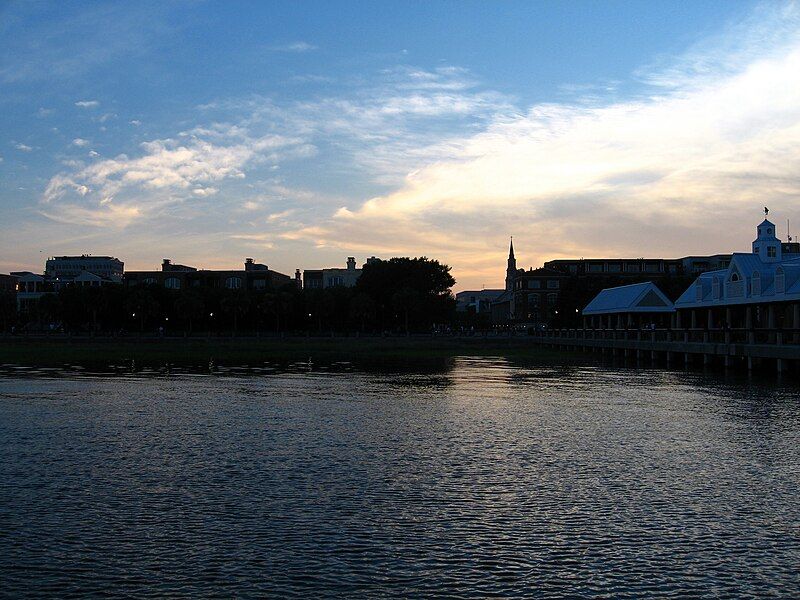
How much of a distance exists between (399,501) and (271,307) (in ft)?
462

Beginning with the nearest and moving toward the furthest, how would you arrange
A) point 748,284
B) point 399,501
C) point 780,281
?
point 399,501 < point 780,281 < point 748,284

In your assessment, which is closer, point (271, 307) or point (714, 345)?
point (714, 345)

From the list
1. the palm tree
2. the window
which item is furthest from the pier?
the palm tree

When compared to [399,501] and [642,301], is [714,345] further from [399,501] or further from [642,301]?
[399,501]

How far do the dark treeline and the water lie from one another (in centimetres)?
11851

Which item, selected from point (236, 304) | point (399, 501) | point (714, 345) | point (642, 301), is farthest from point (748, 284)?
point (236, 304)

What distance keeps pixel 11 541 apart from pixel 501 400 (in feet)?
99.5

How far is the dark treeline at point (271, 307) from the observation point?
156m

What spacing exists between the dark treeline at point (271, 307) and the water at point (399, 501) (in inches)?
4666

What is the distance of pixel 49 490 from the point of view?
66.1 ft

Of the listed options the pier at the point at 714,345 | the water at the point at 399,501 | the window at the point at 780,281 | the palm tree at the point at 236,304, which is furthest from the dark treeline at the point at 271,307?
the water at the point at 399,501

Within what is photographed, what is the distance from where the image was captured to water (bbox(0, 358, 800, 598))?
546 inches

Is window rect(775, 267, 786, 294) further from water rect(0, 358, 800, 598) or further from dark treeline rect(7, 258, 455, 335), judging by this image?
dark treeline rect(7, 258, 455, 335)

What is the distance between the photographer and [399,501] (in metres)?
19.2
